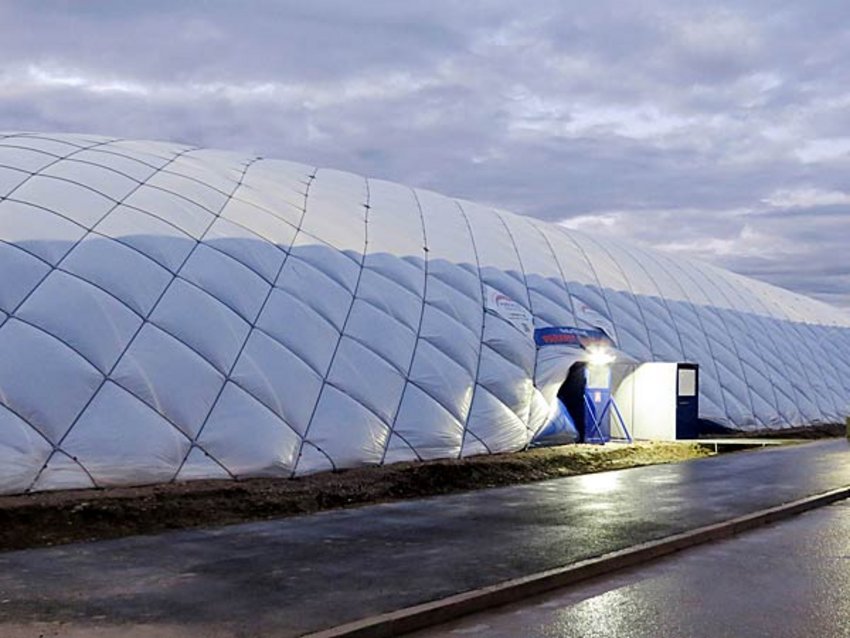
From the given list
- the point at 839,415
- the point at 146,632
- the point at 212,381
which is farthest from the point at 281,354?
the point at 839,415

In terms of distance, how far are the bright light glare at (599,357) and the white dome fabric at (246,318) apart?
955 mm

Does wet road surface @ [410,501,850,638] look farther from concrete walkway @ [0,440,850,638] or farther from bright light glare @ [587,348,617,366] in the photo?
bright light glare @ [587,348,617,366]

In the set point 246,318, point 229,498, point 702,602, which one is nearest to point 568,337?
point 246,318

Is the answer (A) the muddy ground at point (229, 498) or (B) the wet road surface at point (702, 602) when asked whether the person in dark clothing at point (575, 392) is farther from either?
(B) the wet road surface at point (702, 602)

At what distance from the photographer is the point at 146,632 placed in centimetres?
619

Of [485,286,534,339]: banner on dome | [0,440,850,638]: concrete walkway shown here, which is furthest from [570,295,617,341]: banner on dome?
[0,440,850,638]: concrete walkway

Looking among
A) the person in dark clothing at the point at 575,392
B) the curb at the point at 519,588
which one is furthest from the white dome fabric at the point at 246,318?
the curb at the point at 519,588

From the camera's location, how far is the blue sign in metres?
20.0

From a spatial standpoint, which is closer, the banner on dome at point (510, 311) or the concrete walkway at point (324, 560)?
the concrete walkway at point (324, 560)

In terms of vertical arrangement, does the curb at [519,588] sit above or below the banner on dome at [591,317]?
below

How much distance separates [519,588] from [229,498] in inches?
195

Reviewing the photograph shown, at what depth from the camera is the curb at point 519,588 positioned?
21.0ft

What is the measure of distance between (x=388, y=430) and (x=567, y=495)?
3.33 m

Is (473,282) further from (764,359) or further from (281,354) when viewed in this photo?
(764,359)
